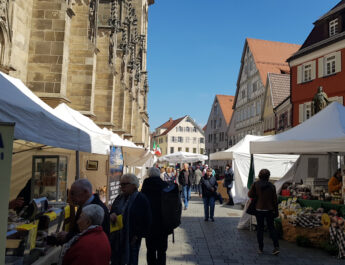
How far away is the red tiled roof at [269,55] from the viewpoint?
124 feet

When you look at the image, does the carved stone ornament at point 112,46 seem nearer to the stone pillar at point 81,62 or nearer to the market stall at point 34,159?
the stone pillar at point 81,62

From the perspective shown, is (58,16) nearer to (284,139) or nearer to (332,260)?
(284,139)

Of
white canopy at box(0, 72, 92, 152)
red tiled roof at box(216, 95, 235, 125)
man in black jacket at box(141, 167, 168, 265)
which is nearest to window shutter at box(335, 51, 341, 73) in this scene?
man in black jacket at box(141, 167, 168, 265)

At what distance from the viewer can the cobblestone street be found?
615 cm

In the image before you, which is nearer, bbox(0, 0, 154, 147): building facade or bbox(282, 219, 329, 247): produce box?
bbox(282, 219, 329, 247): produce box

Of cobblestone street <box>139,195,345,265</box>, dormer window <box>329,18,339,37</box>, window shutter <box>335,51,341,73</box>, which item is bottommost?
cobblestone street <box>139,195,345,265</box>

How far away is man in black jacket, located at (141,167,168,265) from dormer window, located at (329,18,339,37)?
72.3ft

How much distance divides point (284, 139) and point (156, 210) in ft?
→ 15.1

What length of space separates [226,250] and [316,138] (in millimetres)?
3107

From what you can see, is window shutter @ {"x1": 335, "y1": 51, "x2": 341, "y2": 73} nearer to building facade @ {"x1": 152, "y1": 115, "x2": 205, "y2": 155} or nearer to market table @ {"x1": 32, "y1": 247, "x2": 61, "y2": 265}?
market table @ {"x1": 32, "y1": 247, "x2": 61, "y2": 265}

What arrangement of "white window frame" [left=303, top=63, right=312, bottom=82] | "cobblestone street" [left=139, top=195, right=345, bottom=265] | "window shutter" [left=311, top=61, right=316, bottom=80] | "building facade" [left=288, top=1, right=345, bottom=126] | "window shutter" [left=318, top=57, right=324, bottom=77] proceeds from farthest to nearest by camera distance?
"white window frame" [left=303, top=63, right=312, bottom=82], "window shutter" [left=311, top=61, right=316, bottom=80], "window shutter" [left=318, top=57, right=324, bottom=77], "building facade" [left=288, top=1, right=345, bottom=126], "cobblestone street" [left=139, top=195, right=345, bottom=265]

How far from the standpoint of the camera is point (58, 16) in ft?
34.5

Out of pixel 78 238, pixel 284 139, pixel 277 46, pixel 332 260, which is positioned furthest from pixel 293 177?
pixel 277 46

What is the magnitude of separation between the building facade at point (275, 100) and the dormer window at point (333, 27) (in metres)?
8.60
